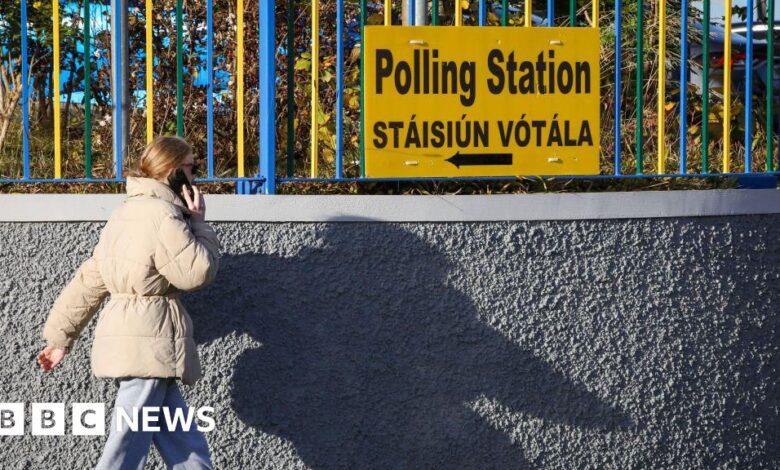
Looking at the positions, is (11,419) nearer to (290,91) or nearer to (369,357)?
(369,357)

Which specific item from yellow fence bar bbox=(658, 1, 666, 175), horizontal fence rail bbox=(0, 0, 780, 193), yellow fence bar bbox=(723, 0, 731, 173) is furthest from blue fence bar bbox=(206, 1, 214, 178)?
yellow fence bar bbox=(723, 0, 731, 173)

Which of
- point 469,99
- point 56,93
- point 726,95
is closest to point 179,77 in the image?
point 56,93

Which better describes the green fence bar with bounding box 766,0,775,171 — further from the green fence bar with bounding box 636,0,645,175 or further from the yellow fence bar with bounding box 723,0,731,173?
the green fence bar with bounding box 636,0,645,175

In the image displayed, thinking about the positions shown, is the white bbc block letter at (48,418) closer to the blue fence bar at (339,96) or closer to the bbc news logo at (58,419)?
the bbc news logo at (58,419)

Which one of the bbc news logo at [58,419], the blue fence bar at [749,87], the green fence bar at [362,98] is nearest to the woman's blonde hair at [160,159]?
the green fence bar at [362,98]

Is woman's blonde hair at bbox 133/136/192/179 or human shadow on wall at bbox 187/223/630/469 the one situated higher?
woman's blonde hair at bbox 133/136/192/179

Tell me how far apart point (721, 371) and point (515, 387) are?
2.85 feet

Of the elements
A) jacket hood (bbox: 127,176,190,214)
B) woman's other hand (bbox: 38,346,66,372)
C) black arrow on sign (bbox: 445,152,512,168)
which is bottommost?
woman's other hand (bbox: 38,346,66,372)

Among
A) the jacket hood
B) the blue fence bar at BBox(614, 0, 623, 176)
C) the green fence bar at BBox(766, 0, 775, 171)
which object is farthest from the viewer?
the green fence bar at BBox(766, 0, 775, 171)

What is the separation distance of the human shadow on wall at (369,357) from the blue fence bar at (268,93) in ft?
1.12

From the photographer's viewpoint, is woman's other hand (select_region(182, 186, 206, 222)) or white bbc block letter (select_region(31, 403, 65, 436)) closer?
woman's other hand (select_region(182, 186, 206, 222))

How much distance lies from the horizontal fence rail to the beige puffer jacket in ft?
1.87

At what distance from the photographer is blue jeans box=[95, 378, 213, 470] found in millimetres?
3984

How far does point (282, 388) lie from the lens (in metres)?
4.56
